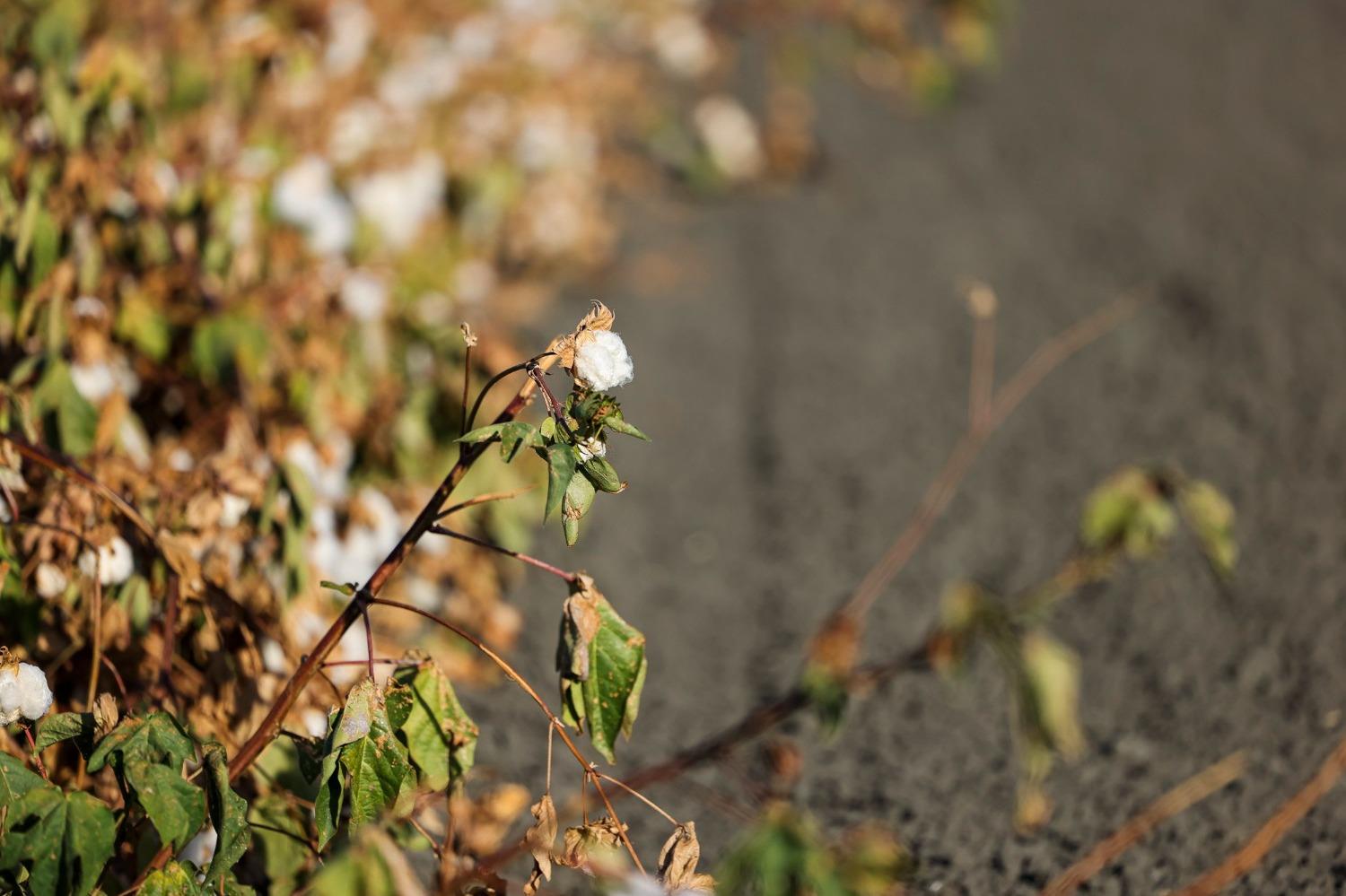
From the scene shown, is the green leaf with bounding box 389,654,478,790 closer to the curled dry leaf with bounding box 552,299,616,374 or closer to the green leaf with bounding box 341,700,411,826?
the green leaf with bounding box 341,700,411,826

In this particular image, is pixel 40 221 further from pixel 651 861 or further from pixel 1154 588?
pixel 1154 588

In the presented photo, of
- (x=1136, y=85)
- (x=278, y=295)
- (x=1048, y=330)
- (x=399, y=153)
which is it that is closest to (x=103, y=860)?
(x=278, y=295)

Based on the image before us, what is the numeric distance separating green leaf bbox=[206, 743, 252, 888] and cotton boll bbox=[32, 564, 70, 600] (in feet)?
1.51

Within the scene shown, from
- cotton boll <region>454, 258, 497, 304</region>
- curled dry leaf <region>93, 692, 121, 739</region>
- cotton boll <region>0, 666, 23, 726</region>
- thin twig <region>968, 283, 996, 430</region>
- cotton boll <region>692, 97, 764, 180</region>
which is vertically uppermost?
cotton boll <region>692, 97, 764, 180</region>

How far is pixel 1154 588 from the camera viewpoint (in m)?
1.87

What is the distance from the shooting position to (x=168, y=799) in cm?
88

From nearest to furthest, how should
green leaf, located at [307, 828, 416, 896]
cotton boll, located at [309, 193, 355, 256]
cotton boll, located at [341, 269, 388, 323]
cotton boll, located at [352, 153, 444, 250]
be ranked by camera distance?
green leaf, located at [307, 828, 416, 896], cotton boll, located at [341, 269, 388, 323], cotton boll, located at [309, 193, 355, 256], cotton boll, located at [352, 153, 444, 250]

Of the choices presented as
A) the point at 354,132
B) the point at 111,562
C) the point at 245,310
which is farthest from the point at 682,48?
the point at 111,562

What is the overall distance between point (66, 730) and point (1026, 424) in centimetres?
191

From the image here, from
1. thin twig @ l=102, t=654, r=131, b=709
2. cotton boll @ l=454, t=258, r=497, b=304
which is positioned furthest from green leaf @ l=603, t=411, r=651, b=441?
cotton boll @ l=454, t=258, r=497, b=304

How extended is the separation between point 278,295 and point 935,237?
5.94 ft

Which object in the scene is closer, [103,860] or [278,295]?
[103,860]

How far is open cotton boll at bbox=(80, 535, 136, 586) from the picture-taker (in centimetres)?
126

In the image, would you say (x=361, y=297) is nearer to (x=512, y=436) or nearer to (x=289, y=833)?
(x=289, y=833)
